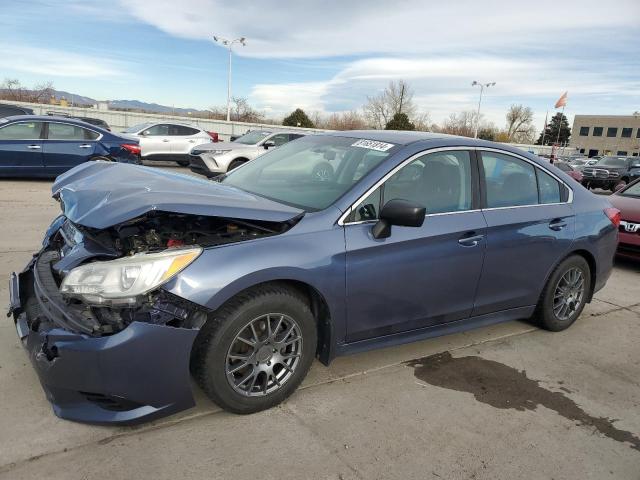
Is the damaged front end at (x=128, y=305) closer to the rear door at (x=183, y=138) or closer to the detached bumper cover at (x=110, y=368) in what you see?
the detached bumper cover at (x=110, y=368)

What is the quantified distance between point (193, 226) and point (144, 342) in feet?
2.45

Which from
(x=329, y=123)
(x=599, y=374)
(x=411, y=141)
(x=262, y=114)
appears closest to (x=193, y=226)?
(x=411, y=141)

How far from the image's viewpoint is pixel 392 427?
3021mm

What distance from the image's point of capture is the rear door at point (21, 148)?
1065 centimetres

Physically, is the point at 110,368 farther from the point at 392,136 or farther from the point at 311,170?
the point at 392,136

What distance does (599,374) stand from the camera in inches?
156

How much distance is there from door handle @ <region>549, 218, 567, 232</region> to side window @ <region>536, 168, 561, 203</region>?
0.19 m

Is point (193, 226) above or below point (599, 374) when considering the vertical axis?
above

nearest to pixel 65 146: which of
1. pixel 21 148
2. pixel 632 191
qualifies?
pixel 21 148

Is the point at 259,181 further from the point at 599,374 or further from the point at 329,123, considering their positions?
the point at 329,123

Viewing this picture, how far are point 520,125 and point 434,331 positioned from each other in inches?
3743

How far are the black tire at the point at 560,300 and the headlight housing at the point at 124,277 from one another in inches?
124

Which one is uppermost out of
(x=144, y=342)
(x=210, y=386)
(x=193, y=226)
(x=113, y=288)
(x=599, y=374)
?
(x=193, y=226)

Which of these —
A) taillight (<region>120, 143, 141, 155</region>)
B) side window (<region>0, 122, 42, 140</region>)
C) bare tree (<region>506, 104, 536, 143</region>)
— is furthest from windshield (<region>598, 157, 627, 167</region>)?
bare tree (<region>506, 104, 536, 143</region>)
